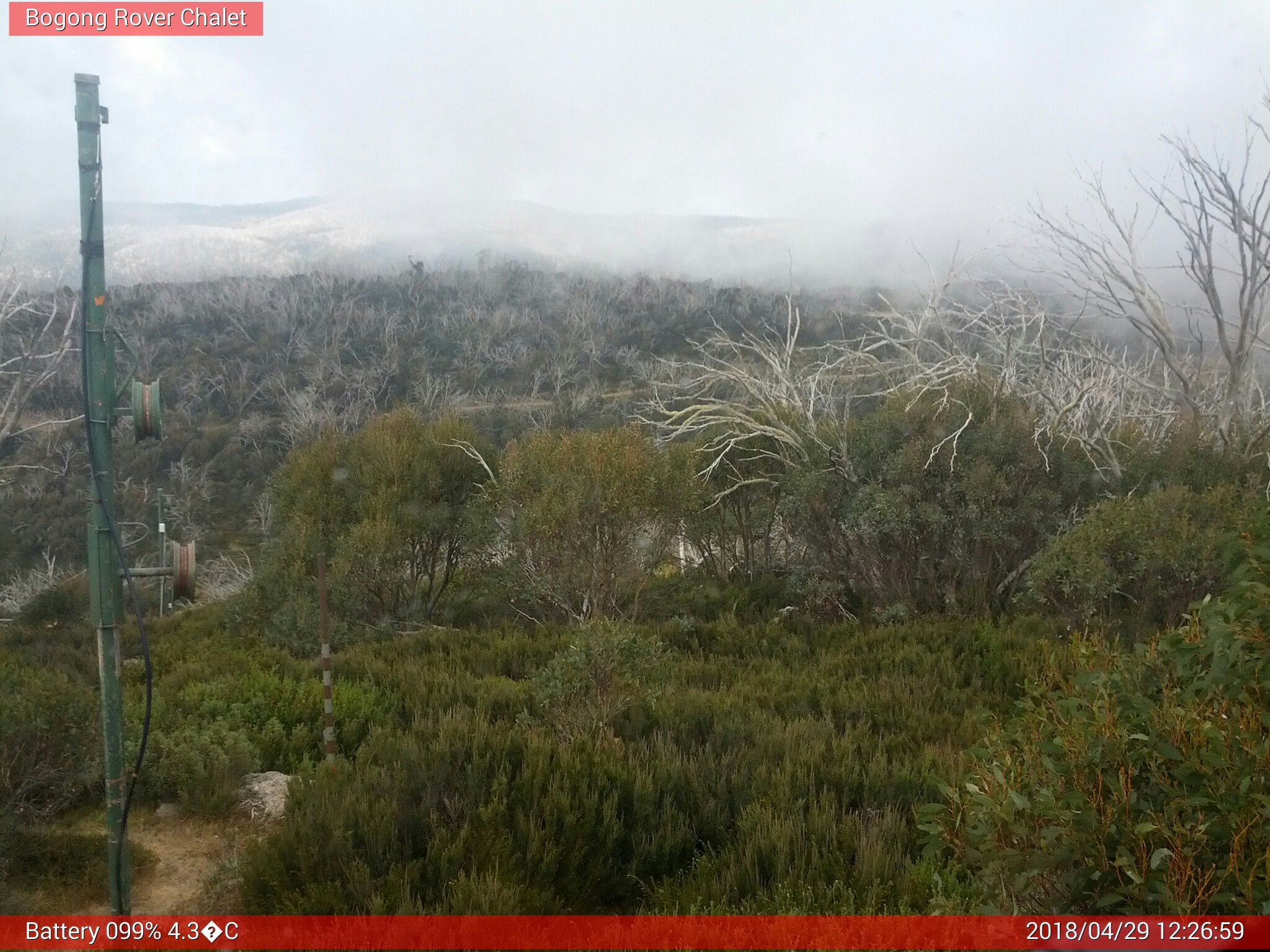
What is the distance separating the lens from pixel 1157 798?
2.94 m

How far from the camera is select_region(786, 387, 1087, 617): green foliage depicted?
11.9m

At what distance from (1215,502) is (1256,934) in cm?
857

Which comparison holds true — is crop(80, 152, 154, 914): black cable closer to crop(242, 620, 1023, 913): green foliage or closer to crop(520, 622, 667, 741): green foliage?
crop(242, 620, 1023, 913): green foliage

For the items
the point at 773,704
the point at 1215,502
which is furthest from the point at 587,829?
the point at 1215,502

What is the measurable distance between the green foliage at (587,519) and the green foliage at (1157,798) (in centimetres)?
894

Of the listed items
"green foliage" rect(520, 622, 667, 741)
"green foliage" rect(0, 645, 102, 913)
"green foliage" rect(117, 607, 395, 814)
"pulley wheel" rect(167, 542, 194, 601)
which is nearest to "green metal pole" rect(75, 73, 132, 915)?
"pulley wheel" rect(167, 542, 194, 601)

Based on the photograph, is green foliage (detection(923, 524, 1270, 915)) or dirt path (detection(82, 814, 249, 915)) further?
dirt path (detection(82, 814, 249, 915))

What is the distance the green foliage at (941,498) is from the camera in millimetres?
11945

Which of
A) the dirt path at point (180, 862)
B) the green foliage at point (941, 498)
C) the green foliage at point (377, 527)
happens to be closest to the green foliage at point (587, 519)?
the green foliage at point (377, 527)

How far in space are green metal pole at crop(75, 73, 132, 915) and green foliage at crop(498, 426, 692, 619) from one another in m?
8.43

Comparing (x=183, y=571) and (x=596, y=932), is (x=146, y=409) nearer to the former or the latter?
(x=183, y=571)

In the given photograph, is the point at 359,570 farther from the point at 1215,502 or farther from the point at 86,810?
the point at 1215,502

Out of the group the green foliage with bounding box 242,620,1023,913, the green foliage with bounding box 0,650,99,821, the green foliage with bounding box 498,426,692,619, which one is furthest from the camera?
the green foliage with bounding box 498,426,692,619

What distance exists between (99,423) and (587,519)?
29.0 feet
